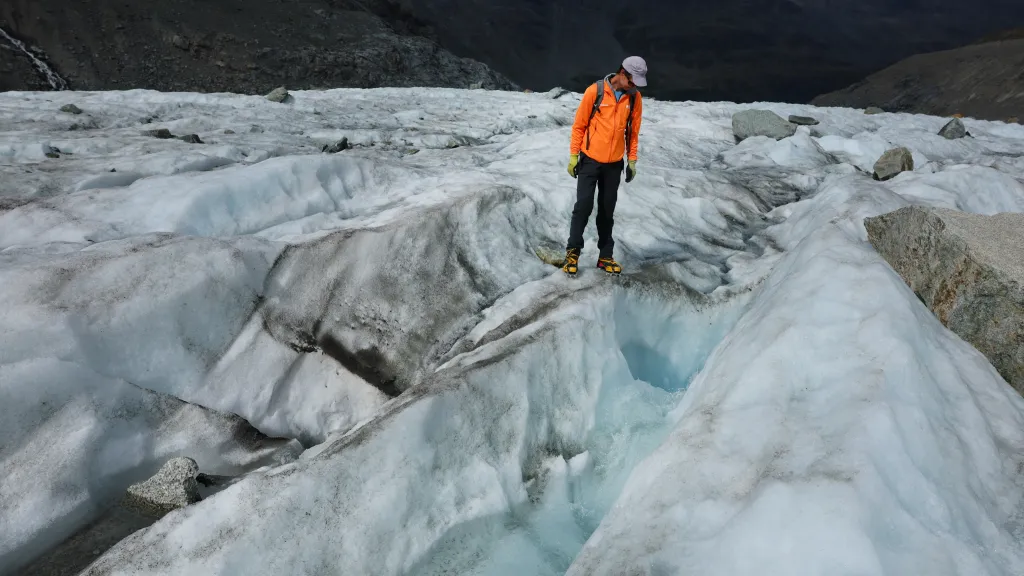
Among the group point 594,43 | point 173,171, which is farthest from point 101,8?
point 594,43

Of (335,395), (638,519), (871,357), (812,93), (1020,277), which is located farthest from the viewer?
(812,93)

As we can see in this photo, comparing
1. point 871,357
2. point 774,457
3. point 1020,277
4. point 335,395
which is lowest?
point 335,395

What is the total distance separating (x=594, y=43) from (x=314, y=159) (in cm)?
8315

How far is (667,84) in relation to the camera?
83.8 m

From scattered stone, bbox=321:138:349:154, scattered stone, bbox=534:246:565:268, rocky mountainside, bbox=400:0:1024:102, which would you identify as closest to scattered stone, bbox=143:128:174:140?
scattered stone, bbox=321:138:349:154

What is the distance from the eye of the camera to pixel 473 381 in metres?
4.11

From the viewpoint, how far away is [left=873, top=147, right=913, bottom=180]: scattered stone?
9469 mm

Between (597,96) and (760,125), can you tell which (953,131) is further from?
(597,96)

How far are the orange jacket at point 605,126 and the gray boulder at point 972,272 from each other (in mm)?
2590

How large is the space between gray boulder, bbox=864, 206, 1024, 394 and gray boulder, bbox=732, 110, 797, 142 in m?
8.90

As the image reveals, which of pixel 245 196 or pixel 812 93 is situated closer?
pixel 245 196

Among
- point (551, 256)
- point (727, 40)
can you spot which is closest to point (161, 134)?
point (551, 256)

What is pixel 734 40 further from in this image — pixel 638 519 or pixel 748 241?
pixel 638 519

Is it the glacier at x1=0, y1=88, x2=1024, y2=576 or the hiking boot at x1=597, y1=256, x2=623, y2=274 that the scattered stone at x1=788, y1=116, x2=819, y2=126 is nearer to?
the glacier at x1=0, y1=88, x2=1024, y2=576
